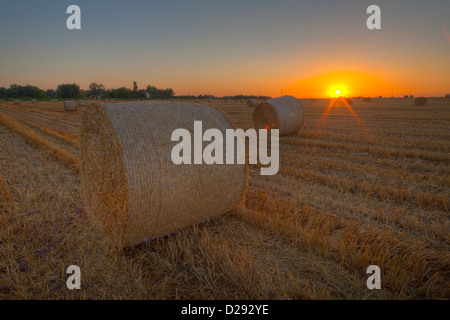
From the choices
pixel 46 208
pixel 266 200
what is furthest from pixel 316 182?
pixel 46 208

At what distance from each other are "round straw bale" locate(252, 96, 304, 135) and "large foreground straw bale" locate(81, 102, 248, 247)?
7.72 meters

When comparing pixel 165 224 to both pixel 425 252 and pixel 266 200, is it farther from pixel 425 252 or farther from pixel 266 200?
pixel 425 252

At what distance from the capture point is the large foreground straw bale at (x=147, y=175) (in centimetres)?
304

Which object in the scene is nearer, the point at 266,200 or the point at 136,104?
the point at 136,104

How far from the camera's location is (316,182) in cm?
568

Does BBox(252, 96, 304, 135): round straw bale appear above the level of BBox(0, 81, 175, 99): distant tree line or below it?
below

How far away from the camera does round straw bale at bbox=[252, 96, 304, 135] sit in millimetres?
11305

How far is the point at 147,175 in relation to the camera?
3029 millimetres

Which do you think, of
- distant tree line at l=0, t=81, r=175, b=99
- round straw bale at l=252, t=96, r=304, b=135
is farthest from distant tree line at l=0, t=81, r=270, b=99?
round straw bale at l=252, t=96, r=304, b=135

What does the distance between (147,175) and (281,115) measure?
9152 millimetres

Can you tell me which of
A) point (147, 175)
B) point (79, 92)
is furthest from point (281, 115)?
point (79, 92)

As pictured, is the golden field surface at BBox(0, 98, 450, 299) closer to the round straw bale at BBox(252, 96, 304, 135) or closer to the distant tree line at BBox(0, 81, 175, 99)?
the round straw bale at BBox(252, 96, 304, 135)

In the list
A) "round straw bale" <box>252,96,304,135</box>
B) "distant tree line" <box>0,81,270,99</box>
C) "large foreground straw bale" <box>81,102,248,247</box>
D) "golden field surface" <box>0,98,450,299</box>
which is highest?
"distant tree line" <box>0,81,270,99</box>
